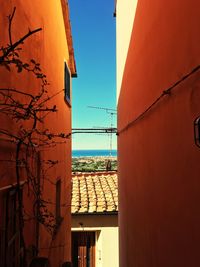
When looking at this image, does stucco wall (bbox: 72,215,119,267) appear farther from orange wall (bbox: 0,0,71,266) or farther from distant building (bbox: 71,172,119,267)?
orange wall (bbox: 0,0,71,266)

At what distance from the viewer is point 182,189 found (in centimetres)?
297

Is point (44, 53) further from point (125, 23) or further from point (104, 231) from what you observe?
point (104, 231)

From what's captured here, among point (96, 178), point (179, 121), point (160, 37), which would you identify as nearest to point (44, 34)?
point (160, 37)

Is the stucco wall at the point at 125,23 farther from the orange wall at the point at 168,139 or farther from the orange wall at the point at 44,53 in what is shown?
the orange wall at the point at 44,53

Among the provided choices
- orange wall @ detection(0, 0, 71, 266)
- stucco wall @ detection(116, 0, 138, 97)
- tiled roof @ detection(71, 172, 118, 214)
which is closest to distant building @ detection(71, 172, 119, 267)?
tiled roof @ detection(71, 172, 118, 214)

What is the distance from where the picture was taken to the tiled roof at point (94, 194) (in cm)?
1157

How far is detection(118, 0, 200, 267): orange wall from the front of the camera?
2732mm

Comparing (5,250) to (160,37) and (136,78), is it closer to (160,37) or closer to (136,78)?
(160,37)

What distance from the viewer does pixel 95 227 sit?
1145 cm

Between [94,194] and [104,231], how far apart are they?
1.47 meters

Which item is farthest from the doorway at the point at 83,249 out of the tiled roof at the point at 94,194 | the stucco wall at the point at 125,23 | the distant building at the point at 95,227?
the stucco wall at the point at 125,23

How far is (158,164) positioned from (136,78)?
8.15ft

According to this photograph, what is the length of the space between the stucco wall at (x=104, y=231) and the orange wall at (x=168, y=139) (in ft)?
19.4

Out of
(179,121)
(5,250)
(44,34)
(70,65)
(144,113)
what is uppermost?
(70,65)
